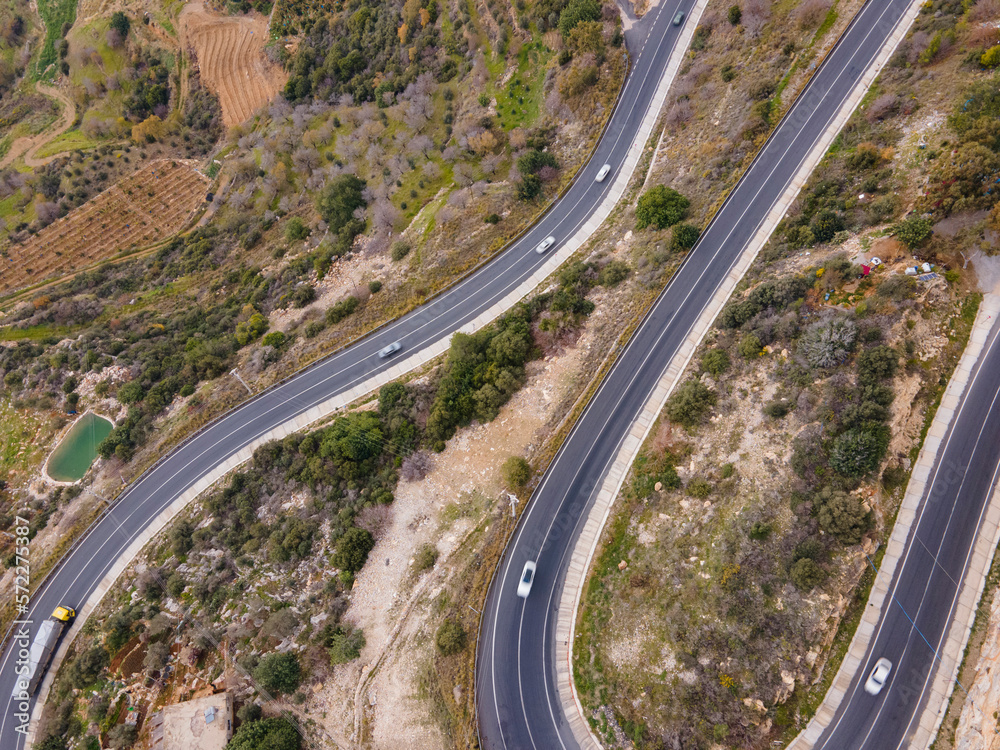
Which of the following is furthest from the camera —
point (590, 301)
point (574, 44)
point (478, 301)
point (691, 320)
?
point (574, 44)

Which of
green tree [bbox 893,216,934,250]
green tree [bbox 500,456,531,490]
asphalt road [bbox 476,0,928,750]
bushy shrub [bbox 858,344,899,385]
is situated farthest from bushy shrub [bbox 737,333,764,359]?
green tree [bbox 500,456,531,490]

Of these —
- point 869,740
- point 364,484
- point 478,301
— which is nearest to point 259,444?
point 364,484

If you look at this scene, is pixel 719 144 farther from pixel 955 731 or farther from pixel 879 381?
pixel 955 731

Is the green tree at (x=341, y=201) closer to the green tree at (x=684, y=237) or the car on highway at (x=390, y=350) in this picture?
the car on highway at (x=390, y=350)

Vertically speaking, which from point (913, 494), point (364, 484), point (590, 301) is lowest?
point (913, 494)

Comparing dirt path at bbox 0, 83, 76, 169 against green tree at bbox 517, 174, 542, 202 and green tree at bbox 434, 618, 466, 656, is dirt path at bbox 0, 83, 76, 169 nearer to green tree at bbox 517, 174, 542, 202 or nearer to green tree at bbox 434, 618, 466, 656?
green tree at bbox 517, 174, 542, 202

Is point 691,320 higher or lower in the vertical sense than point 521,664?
higher
